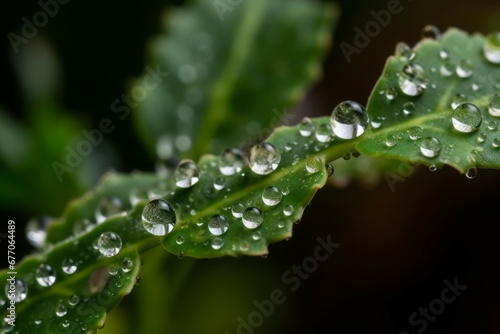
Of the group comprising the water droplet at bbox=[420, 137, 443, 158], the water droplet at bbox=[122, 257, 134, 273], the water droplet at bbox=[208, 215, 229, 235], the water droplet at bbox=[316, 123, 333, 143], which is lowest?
the water droplet at bbox=[122, 257, 134, 273]

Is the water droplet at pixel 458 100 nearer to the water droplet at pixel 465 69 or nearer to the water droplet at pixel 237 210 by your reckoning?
the water droplet at pixel 465 69

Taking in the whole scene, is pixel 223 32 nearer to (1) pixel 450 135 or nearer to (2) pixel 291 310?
(2) pixel 291 310

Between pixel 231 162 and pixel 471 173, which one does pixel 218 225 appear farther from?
pixel 471 173

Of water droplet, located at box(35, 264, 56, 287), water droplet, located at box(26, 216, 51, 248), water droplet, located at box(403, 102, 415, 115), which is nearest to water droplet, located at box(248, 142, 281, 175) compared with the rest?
water droplet, located at box(403, 102, 415, 115)

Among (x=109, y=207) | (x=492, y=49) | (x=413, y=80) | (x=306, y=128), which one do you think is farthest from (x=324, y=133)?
(x=109, y=207)

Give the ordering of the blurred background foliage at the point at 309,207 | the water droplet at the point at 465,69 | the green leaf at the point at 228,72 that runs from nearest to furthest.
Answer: the water droplet at the point at 465,69 → the blurred background foliage at the point at 309,207 → the green leaf at the point at 228,72

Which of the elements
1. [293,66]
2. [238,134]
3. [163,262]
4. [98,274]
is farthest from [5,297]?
[293,66]

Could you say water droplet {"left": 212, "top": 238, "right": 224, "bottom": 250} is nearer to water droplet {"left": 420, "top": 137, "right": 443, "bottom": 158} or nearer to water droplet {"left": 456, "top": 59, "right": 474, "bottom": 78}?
water droplet {"left": 420, "top": 137, "right": 443, "bottom": 158}

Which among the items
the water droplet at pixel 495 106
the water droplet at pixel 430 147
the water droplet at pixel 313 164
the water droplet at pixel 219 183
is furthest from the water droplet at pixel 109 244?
the water droplet at pixel 495 106
